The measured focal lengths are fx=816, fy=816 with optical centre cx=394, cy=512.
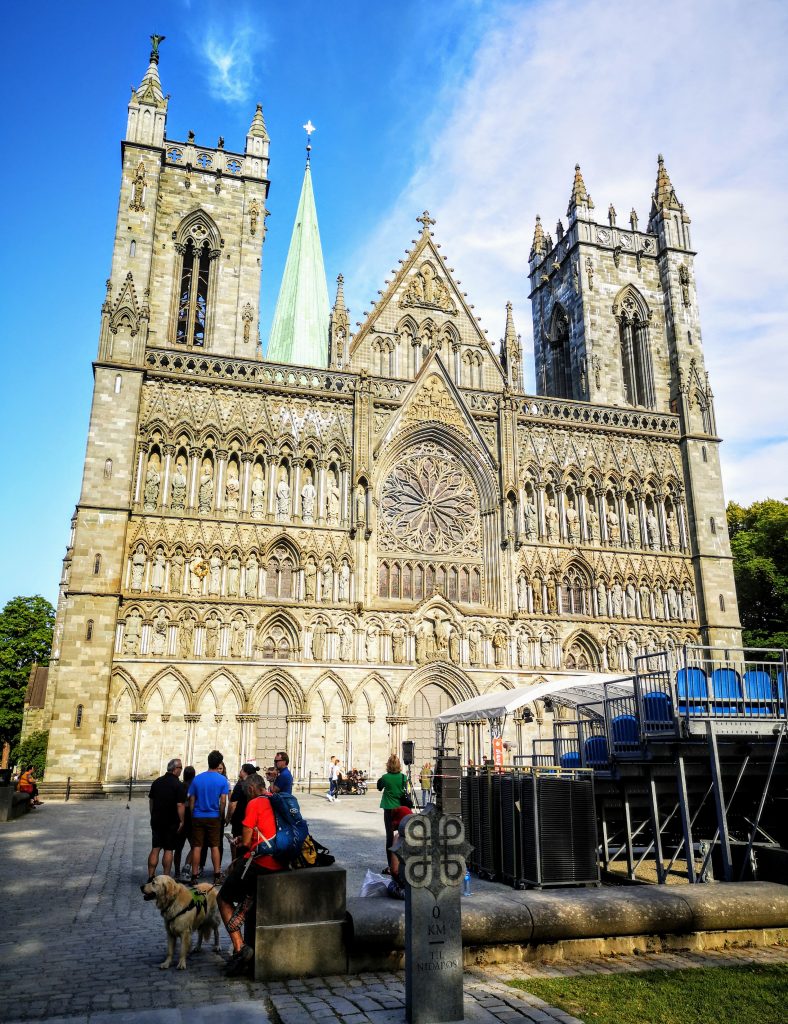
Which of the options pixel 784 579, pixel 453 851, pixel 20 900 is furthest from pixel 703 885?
pixel 784 579

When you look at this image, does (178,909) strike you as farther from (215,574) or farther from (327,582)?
(327,582)

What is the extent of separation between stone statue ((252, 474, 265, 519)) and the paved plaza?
1867cm

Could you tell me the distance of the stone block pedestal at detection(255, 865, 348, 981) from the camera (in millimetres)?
6871

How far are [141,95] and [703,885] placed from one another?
37032 millimetres

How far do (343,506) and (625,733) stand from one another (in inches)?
731

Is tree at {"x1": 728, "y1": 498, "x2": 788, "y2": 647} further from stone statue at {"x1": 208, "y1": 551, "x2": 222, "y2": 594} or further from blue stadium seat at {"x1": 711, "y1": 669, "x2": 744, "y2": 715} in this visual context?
blue stadium seat at {"x1": 711, "y1": 669, "x2": 744, "y2": 715}

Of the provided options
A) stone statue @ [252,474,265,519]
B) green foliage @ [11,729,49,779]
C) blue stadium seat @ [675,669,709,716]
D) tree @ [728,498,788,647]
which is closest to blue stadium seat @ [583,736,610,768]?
blue stadium seat @ [675,669,709,716]

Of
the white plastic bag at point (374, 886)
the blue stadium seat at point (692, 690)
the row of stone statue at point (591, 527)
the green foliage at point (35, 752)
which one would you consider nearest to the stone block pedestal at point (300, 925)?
the white plastic bag at point (374, 886)

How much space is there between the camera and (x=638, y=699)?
12.6 metres

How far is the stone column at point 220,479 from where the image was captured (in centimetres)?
2942

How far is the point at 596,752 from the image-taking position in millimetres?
14914

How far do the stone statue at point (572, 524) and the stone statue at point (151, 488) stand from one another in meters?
16.3

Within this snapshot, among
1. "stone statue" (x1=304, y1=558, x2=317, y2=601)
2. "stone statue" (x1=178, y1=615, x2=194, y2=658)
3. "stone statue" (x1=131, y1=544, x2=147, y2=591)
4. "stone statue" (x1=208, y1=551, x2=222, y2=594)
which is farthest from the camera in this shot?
"stone statue" (x1=304, y1=558, x2=317, y2=601)

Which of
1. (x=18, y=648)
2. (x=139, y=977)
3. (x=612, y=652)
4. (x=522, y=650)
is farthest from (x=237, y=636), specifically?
(x=18, y=648)
